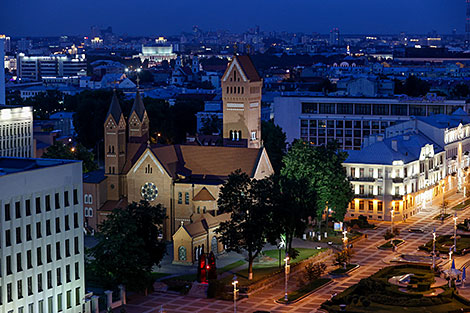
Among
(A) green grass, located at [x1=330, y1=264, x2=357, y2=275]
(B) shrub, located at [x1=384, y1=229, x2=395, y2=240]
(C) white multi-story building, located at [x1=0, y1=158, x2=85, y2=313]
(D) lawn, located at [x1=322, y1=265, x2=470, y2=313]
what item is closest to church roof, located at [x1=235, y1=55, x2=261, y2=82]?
(B) shrub, located at [x1=384, y1=229, x2=395, y2=240]

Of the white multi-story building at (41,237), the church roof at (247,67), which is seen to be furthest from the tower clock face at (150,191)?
the white multi-story building at (41,237)

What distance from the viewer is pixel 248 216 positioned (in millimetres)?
94375

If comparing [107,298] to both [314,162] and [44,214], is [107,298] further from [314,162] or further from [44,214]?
[314,162]

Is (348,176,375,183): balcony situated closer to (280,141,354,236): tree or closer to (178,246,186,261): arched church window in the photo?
(280,141,354,236): tree

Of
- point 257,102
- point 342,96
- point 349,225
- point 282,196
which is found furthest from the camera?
point 342,96

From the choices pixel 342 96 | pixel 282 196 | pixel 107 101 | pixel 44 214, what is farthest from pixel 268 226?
pixel 107 101

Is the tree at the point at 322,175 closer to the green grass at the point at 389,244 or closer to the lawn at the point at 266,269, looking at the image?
the lawn at the point at 266,269

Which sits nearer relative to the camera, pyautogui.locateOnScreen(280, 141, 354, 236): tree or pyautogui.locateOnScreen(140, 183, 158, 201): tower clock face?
pyautogui.locateOnScreen(280, 141, 354, 236): tree

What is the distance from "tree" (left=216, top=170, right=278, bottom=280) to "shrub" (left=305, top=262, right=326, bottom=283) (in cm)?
471

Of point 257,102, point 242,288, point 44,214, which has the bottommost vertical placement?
point 242,288

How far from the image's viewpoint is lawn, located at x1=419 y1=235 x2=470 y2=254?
107 metres

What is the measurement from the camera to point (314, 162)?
11294 centimetres

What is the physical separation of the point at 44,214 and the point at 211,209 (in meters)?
36.1

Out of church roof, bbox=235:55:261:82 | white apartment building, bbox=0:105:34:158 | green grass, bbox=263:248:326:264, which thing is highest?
church roof, bbox=235:55:261:82
